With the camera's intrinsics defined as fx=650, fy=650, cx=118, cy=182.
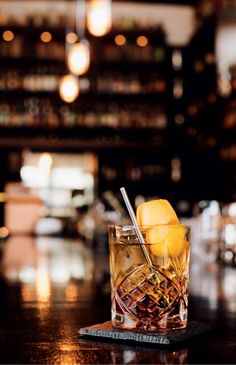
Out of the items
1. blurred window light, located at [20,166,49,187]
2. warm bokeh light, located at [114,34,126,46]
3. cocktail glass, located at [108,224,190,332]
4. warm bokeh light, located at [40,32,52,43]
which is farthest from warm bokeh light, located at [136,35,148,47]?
cocktail glass, located at [108,224,190,332]

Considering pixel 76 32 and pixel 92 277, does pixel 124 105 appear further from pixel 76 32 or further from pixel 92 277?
pixel 92 277

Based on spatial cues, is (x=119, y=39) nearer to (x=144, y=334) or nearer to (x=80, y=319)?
(x=80, y=319)

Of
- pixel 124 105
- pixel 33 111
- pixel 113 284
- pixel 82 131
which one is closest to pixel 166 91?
pixel 124 105

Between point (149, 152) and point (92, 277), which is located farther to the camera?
point (149, 152)

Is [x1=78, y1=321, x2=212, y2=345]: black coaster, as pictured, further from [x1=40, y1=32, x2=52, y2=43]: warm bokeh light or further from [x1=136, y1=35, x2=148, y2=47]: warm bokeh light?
[x1=136, y1=35, x2=148, y2=47]: warm bokeh light

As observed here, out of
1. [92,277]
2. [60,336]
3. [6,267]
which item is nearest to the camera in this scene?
[60,336]

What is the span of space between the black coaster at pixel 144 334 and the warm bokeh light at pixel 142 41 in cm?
885

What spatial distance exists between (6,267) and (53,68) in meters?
7.61

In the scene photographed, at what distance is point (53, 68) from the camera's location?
9.16 metres

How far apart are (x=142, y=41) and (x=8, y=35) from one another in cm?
189

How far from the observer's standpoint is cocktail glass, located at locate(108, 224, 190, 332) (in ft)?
2.25

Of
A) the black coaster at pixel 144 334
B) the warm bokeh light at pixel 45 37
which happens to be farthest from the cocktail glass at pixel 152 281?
the warm bokeh light at pixel 45 37

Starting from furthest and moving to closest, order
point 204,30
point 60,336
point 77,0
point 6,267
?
1. point 77,0
2. point 204,30
3. point 6,267
4. point 60,336

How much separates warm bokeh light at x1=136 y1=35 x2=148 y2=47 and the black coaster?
348 inches
